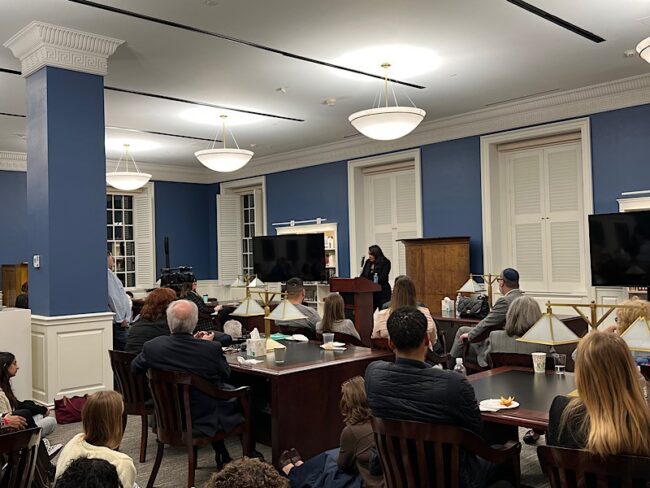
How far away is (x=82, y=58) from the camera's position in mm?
5516

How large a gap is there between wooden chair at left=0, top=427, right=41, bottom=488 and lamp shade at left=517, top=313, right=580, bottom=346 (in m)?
2.24

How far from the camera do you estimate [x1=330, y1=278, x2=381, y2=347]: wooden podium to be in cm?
702

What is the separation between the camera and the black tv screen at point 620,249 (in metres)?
6.83

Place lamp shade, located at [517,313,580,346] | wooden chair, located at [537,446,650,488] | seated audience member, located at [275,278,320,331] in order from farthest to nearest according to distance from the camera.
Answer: seated audience member, located at [275,278,320,331], lamp shade, located at [517,313,580,346], wooden chair, located at [537,446,650,488]

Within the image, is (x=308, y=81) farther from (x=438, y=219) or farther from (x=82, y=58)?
(x=438, y=219)

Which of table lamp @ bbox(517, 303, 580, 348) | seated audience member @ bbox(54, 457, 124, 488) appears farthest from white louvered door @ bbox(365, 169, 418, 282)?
seated audience member @ bbox(54, 457, 124, 488)

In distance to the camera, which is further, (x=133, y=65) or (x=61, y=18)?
(x=133, y=65)

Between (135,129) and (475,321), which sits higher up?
(135,129)

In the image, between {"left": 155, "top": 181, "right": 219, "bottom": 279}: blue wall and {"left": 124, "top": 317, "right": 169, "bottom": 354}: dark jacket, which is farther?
{"left": 155, "top": 181, "right": 219, "bottom": 279}: blue wall

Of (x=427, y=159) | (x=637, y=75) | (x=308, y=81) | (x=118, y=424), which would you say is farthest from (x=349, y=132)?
(x=118, y=424)

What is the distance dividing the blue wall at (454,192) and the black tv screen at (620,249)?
5.86 feet

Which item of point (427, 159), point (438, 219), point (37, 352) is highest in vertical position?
point (427, 159)

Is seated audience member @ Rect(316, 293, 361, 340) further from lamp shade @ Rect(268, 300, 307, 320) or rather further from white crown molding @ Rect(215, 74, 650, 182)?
white crown molding @ Rect(215, 74, 650, 182)

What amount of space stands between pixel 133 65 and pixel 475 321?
4.32 metres
